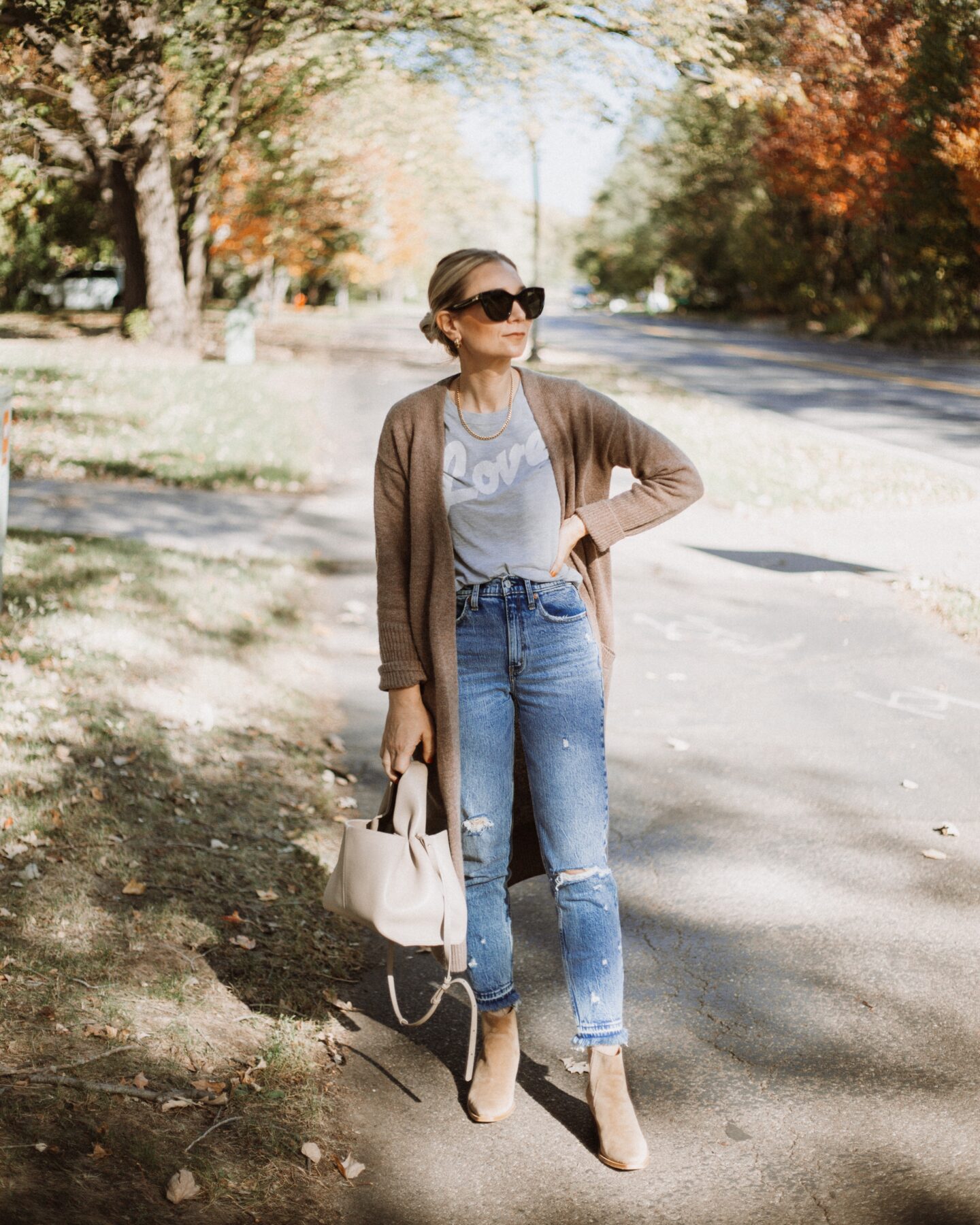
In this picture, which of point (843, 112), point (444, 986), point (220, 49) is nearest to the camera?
point (444, 986)

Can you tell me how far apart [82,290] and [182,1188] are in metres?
42.1

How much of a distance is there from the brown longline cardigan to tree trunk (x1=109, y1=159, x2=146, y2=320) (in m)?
22.9

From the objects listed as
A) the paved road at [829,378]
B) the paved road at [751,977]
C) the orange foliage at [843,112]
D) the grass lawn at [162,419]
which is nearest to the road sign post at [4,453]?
the paved road at [751,977]

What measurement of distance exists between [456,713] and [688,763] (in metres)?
2.72

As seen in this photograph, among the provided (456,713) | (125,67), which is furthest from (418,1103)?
(125,67)

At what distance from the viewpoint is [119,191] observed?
24.2 metres

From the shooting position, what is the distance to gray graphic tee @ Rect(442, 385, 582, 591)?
2873mm

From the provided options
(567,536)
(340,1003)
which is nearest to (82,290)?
(340,1003)

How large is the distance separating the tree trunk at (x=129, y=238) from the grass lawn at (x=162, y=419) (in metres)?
2.18

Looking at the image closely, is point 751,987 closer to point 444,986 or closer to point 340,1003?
point 444,986

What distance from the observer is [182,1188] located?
2.69 meters

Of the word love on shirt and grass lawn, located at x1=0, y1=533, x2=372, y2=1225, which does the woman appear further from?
grass lawn, located at x1=0, y1=533, x2=372, y2=1225

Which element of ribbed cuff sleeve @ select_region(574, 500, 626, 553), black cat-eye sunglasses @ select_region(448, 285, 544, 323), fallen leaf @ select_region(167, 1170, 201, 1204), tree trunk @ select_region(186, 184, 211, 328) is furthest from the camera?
tree trunk @ select_region(186, 184, 211, 328)

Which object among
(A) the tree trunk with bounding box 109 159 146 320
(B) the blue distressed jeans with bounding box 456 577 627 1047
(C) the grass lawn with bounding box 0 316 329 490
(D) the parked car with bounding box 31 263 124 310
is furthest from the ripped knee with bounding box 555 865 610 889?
(D) the parked car with bounding box 31 263 124 310
